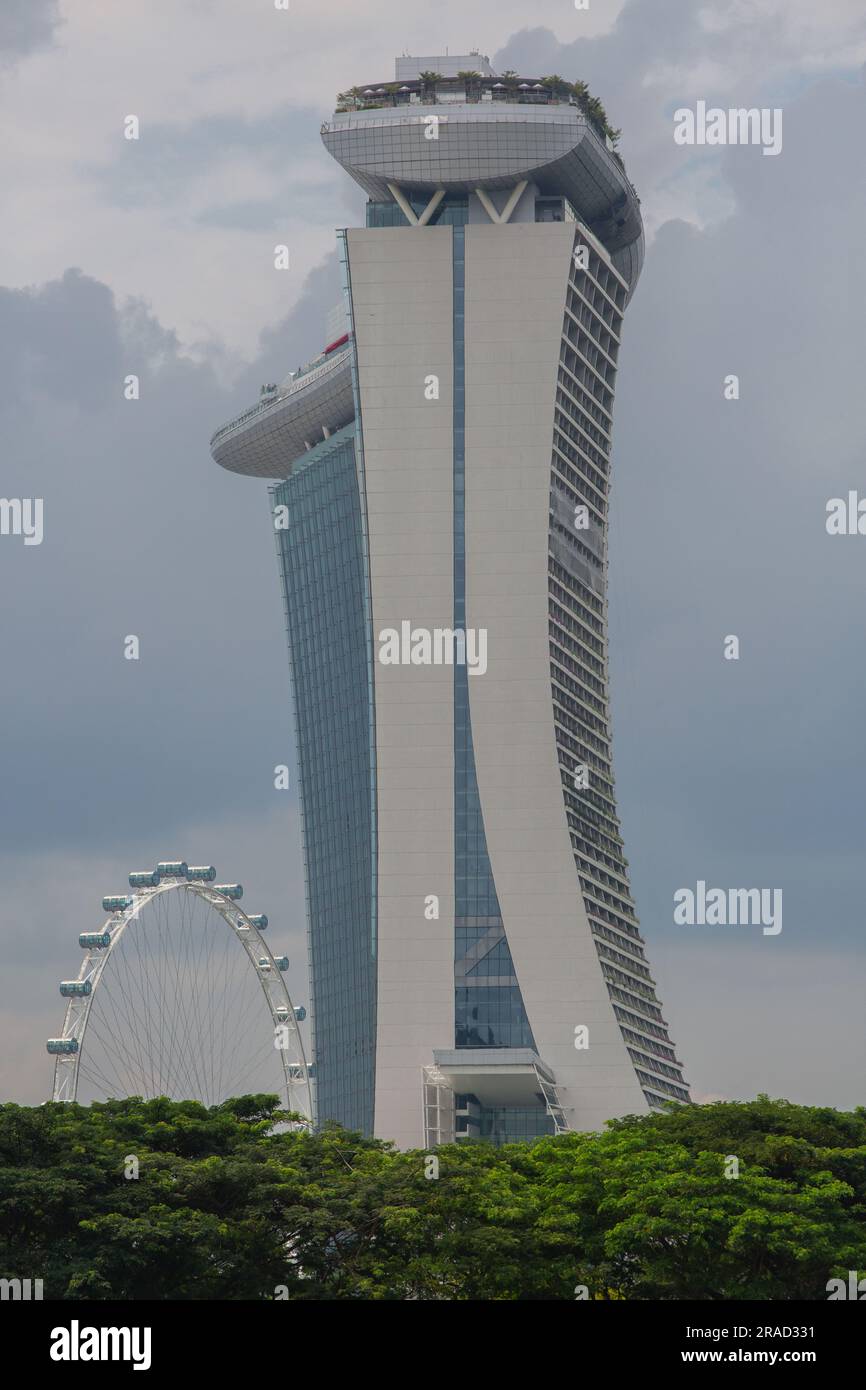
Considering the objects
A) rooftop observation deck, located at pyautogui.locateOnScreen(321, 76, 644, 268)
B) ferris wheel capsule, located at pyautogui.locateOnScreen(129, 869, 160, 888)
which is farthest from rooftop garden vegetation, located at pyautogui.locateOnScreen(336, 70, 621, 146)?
ferris wheel capsule, located at pyautogui.locateOnScreen(129, 869, 160, 888)

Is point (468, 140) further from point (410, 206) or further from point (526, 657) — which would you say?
point (526, 657)

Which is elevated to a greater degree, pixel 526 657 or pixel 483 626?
pixel 483 626

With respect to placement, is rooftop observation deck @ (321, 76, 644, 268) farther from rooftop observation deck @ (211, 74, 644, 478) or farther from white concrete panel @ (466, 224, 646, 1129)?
white concrete panel @ (466, 224, 646, 1129)

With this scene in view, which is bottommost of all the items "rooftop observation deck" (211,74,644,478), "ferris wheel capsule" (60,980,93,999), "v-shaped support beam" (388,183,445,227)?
"ferris wheel capsule" (60,980,93,999)

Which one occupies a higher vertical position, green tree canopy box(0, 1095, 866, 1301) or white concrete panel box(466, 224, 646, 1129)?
white concrete panel box(466, 224, 646, 1129)

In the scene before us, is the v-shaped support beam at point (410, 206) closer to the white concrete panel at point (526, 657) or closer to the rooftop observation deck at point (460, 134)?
the rooftop observation deck at point (460, 134)

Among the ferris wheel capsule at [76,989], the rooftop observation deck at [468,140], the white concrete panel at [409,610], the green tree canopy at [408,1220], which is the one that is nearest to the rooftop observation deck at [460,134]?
the rooftop observation deck at [468,140]

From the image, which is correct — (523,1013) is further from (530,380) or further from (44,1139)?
(44,1139)

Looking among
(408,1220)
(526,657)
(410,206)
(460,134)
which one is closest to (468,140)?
(460,134)
